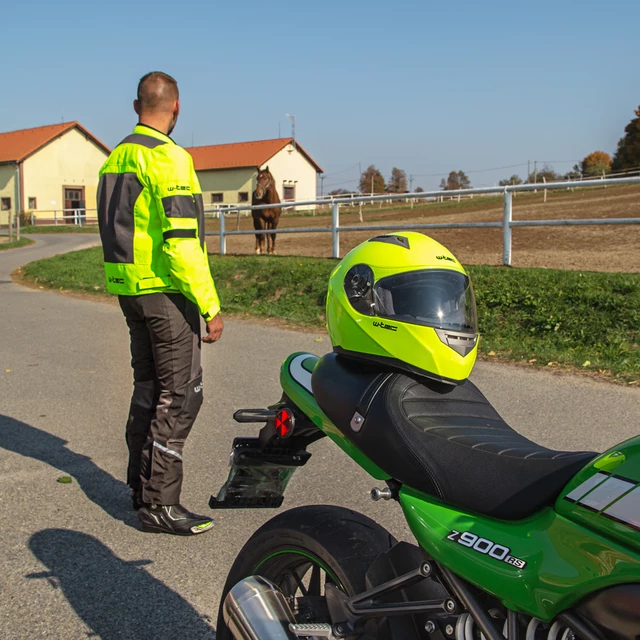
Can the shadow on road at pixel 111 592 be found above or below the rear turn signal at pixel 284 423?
below

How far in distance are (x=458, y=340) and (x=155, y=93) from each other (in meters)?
2.42

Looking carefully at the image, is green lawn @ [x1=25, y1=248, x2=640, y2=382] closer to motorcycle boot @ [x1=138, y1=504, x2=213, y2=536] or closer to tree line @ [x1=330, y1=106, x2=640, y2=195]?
motorcycle boot @ [x1=138, y1=504, x2=213, y2=536]

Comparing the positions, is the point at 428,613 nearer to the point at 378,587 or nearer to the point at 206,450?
the point at 378,587

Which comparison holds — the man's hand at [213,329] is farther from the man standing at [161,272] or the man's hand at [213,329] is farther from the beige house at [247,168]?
the beige house at [247,168]

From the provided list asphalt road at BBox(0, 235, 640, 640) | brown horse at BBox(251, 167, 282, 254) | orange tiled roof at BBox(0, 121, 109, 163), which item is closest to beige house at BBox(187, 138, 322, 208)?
orange tiled roof at BBox(0, 121, 109, 163)

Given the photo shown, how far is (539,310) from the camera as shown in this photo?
8.78 metres

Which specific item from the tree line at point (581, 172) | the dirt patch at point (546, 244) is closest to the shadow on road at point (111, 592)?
the dirt patch at point (546, 244)

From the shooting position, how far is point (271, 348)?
8797 millimetres

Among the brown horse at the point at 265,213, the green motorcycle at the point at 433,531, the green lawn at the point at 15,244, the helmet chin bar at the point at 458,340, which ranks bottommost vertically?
the green motorcycle at the point at 433,531

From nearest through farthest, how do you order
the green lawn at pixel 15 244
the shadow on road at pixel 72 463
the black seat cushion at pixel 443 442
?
the black seat cushion at pixel 443 442 → the shadow on road at pixel 72 463 → the green lawn at pixel 15 244

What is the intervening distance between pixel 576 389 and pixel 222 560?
3.93 m

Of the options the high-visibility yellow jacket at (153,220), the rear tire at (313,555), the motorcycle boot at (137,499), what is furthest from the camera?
the motorcycle boot at (137,499)

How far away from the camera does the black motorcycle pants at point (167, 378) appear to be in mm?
3934

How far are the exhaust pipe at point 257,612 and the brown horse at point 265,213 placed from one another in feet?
47.9
